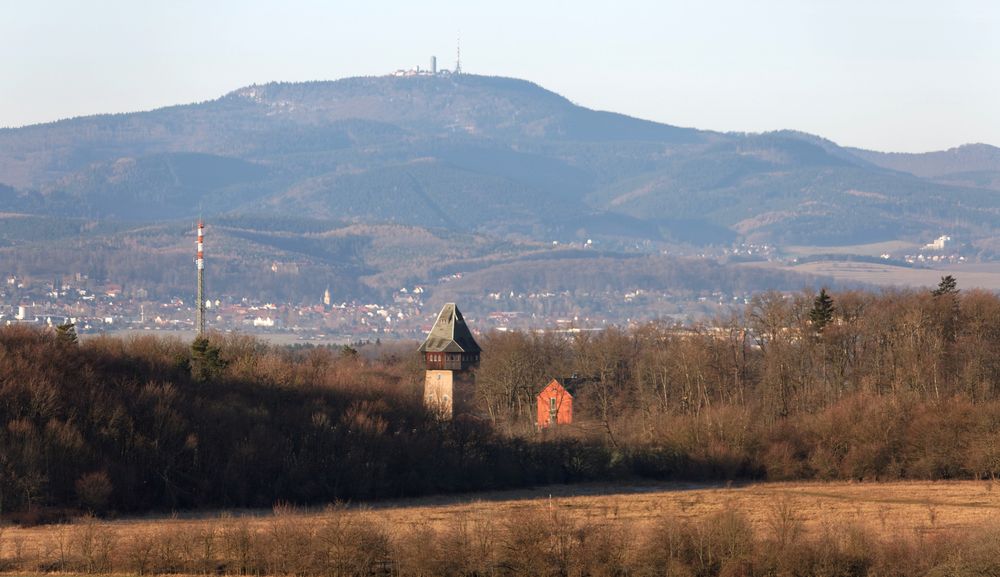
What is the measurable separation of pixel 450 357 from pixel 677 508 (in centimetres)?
5654

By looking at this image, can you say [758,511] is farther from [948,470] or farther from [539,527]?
[948,470]

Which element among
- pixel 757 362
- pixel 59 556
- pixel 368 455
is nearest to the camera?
pixel 59 556

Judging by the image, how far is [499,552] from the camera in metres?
42.2

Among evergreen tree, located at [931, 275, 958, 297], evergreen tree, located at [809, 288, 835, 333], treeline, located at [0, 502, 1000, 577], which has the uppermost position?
evergreen tree, located at [931, 275, 958, 297]

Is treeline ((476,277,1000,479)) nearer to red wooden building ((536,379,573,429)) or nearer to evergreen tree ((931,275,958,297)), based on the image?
evergreen tree ((931,275,958,297))

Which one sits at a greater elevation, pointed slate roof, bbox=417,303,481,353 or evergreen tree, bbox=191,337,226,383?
evergreen tree, bbox=191,337,226,383

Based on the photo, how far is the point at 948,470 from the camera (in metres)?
69.0

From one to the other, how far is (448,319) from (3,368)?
194 ft

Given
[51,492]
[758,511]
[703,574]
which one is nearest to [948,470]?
[758,511]

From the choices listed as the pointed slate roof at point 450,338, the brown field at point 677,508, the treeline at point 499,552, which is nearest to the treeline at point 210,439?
the brown field at point 677,508

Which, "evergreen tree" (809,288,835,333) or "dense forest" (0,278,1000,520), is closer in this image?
"dense forest" (0,278,1000,520)

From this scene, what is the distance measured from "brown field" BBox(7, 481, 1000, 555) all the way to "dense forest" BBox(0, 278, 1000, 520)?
2.37 metres

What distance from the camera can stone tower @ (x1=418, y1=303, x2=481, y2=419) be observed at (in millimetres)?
107812

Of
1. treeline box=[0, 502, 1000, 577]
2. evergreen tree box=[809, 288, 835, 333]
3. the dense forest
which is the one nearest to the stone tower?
the dense forest
